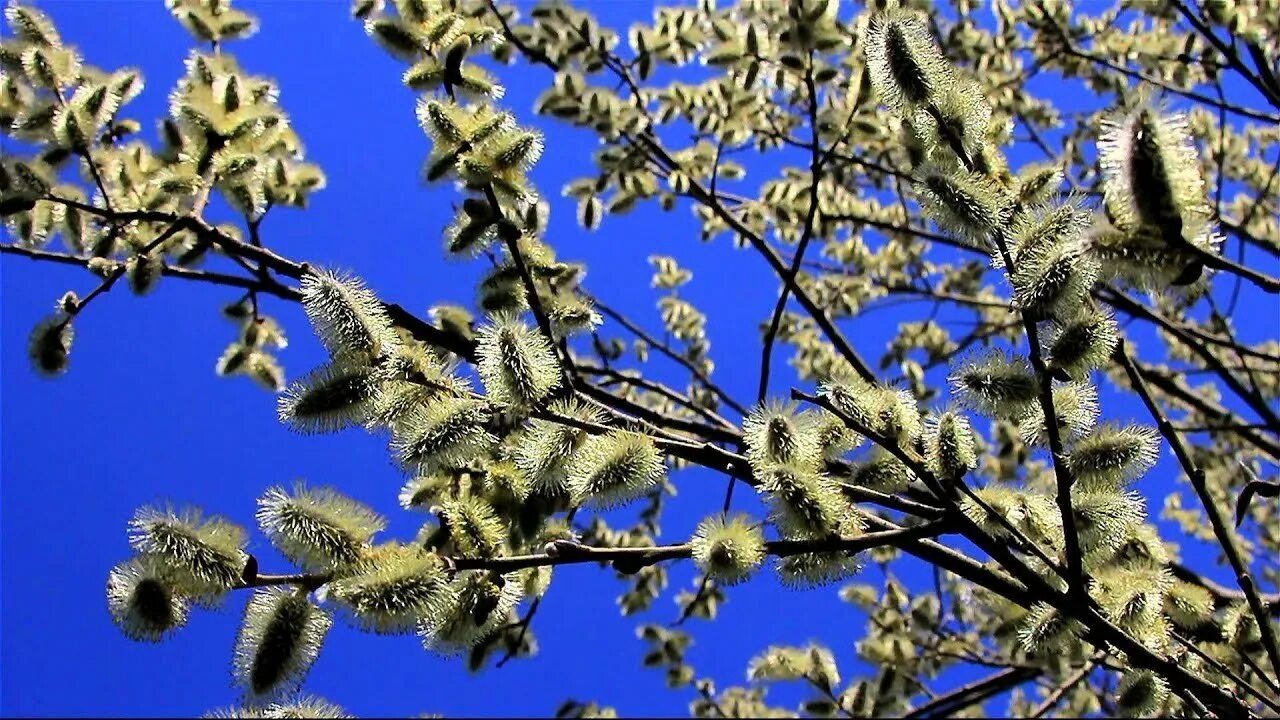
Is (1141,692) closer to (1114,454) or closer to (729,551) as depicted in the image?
(1114,454)

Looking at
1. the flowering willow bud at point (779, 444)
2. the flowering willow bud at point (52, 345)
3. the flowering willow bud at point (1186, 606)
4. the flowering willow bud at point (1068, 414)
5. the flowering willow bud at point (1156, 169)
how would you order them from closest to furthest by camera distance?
the flowering willow bud at point (1156, 169)
the flowering willow bud at point (779, 444)
the flowering willow bud at point (1068, 414)
the flowering willow bud at point (1186, 606)
the flowering willow bud at point (52, 345)

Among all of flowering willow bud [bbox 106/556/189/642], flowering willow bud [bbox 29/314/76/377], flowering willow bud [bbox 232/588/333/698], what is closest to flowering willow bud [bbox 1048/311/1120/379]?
flowering willow bud [bbox 232/588/333/698]

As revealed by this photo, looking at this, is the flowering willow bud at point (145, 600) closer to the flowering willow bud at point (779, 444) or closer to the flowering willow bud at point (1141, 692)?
the flowering willow bud at point (779, 444)

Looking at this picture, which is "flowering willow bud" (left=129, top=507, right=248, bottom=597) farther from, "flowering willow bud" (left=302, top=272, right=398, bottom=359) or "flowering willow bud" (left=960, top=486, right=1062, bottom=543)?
"flowering willow bud" (left=960, top=486, right=1062, bottom=543)

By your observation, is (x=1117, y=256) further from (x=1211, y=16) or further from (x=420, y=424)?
(x=1211, y=16)

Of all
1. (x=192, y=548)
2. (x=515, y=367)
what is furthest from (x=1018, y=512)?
(x=192, y=548)

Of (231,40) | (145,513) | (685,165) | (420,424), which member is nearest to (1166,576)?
(420,424)

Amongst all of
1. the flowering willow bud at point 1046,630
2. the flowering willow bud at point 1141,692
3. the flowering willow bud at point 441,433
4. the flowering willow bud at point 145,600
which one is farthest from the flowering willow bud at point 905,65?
the flowering willow bud at point 145,600
